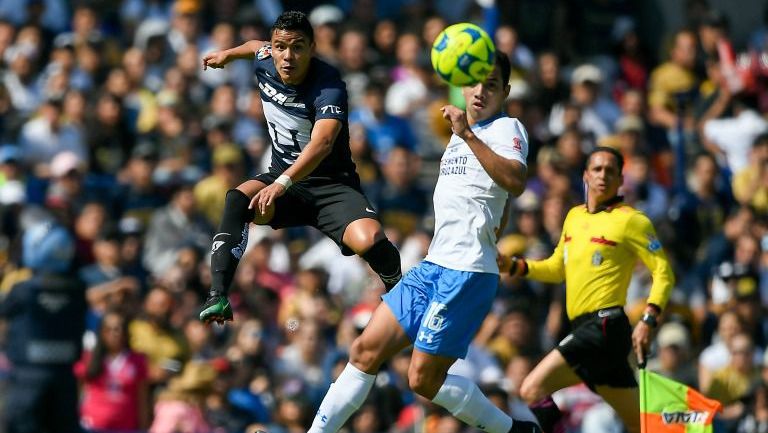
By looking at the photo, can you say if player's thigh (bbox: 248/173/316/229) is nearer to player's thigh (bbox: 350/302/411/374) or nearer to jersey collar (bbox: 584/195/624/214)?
player's thigh (bbox: 350/302/411/374)

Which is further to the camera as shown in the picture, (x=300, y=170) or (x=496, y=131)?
(x=300, y=170)

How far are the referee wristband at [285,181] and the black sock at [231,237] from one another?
0.44m

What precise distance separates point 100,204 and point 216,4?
4.04m

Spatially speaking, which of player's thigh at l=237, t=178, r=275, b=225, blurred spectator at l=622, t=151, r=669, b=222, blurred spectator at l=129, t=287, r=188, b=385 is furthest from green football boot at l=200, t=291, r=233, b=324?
blurred spectator at l=622, t=151, r=669, b=222

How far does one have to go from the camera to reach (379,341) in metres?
10.8

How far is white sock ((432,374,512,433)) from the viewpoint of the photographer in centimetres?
1099

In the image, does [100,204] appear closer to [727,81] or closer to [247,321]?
[247,321]

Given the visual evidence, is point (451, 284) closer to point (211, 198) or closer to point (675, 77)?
point (211, 198)

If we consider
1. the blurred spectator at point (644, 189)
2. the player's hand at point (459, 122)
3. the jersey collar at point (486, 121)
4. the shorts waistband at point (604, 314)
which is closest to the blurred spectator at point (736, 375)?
the blurred spectator at point (644, 189)

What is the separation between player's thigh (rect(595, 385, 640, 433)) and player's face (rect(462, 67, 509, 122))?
2259 millimetres

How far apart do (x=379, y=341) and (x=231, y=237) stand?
1245 millimetres

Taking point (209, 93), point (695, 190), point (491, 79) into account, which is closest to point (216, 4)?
point (209, 93)

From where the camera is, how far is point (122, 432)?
14867 mm

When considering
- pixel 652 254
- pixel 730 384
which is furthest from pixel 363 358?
pixel 730 384
